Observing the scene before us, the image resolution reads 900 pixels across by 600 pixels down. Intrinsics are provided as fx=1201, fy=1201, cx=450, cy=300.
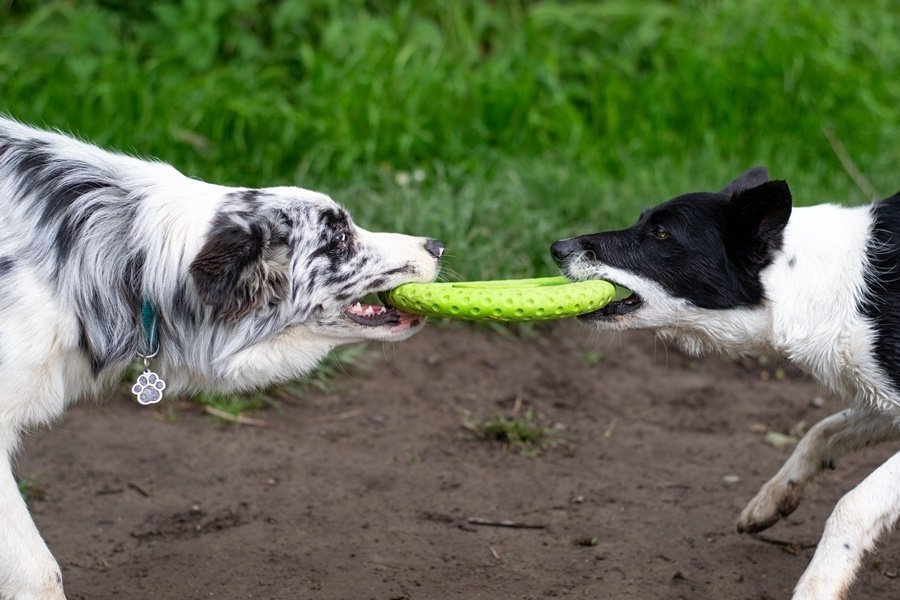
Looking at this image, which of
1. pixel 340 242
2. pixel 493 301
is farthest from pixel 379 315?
pixel 493 301

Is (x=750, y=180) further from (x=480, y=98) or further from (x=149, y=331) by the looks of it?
(x=480, y=98)

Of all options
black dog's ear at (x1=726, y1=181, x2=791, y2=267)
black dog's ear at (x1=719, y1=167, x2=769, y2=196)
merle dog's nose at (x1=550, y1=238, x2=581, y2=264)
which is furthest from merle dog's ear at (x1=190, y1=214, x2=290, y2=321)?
black dog's ear at (x1=719, y1=167, x2=769, y2=196)

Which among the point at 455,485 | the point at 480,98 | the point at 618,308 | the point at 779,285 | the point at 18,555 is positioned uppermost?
the point at 779,285

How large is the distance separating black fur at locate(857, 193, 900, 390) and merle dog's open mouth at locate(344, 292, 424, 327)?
65.0 inches

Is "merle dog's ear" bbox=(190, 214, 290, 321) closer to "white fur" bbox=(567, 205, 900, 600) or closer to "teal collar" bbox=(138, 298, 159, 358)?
"teal collar" bbox=(138, 298, 159, 358)

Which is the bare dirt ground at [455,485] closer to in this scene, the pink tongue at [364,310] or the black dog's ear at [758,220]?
the pink tongue at [364,310]

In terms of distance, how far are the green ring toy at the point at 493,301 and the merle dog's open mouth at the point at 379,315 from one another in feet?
0.15

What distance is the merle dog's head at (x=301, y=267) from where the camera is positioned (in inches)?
158

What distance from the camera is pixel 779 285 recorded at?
14.6 ft

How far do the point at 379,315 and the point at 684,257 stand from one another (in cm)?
116

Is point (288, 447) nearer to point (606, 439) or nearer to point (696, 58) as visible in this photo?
point (606, 439)

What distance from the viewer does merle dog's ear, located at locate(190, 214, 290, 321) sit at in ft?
→ 13.0

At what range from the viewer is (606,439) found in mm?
6152

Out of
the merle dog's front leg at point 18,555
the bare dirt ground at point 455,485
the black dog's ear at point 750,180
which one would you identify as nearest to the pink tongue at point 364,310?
the bare dirt ground at point 455,485
